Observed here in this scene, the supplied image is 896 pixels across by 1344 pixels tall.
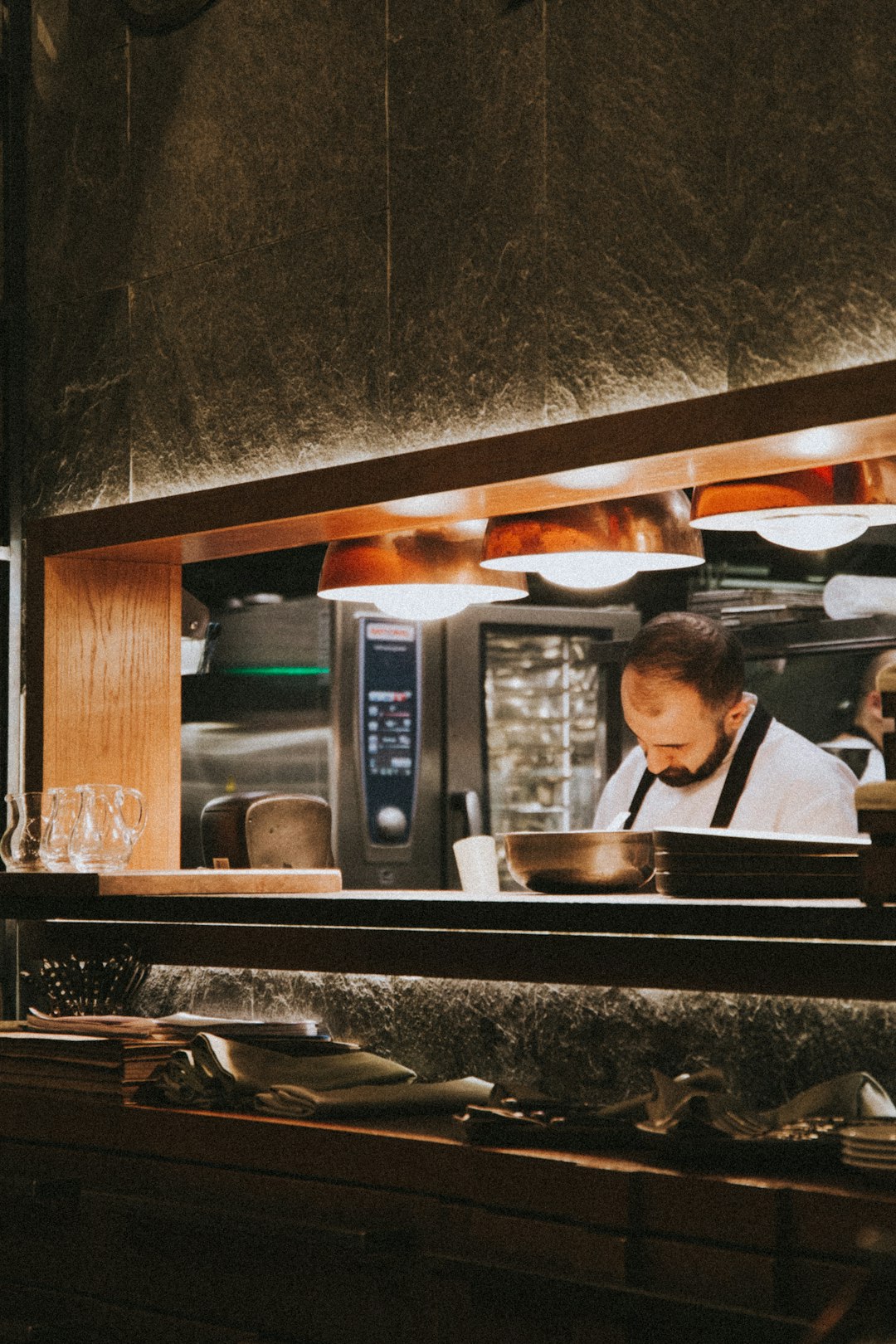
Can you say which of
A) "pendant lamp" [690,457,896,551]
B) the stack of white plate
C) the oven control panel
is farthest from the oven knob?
the stack of white plate

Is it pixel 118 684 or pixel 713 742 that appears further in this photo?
pixel 713 742

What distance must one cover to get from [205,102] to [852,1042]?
7.42 feet

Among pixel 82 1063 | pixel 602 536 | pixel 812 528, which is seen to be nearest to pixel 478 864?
pixel 602 536

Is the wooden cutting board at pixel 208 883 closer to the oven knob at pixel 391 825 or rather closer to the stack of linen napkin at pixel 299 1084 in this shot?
the stack of linen napkin at pixel 299 1084

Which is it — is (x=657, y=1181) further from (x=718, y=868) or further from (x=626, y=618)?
(x=626, y=618)

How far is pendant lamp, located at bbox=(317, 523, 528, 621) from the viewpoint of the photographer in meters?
3.34

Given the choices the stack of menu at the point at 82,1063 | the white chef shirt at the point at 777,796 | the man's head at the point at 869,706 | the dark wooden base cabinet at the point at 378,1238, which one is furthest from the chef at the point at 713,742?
the dark wooden base cabinet at the point at 378,1238

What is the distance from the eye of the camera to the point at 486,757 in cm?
589

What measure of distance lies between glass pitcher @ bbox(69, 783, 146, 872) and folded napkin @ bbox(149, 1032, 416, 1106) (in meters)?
0.53

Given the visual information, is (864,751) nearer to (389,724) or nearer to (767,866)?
(389,724)

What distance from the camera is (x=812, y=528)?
296cm

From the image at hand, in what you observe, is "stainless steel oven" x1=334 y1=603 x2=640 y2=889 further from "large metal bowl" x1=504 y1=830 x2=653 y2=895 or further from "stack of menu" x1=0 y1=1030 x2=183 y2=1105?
"large metal bowl" x1=504 y1=830 x2=653 y2=895

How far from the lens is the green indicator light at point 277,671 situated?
570 cm

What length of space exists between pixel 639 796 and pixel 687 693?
0.44 m
